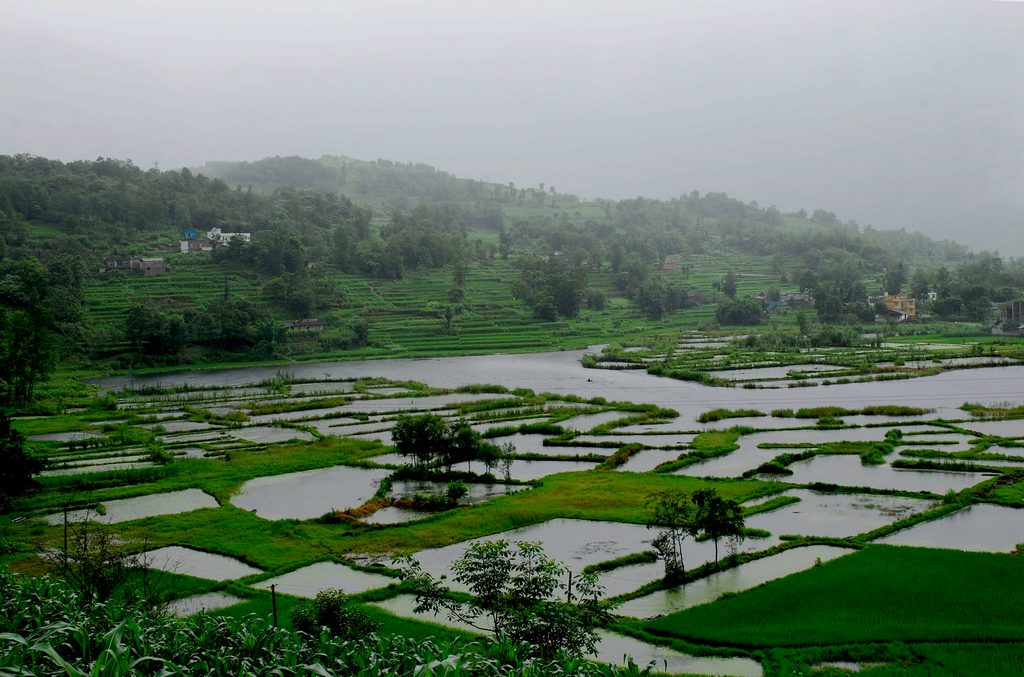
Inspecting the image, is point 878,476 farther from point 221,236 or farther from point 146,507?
point 221,236

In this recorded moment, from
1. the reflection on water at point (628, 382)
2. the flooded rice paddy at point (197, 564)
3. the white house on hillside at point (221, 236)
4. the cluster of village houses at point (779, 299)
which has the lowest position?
the flooded rice paddy at point (197, 564)

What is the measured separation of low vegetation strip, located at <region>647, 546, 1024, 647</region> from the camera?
10297mm

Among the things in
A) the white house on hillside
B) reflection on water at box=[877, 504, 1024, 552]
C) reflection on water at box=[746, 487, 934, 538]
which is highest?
the white house on hillside

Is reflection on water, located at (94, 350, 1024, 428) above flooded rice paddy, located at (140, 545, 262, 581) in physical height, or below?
above

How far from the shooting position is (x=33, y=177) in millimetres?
76125

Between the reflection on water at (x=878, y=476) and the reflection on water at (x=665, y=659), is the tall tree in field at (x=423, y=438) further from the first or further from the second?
the reflection on water at (x=665, y=659)

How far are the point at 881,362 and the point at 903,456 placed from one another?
77.2 ft

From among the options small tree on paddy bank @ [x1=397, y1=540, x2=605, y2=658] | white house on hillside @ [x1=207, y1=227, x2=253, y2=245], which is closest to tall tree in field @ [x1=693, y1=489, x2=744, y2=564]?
small tree on paddy bank @ [x1=397, y1=540, x2=605, y2=658]

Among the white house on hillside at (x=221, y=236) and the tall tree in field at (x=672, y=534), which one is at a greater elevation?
the white house on hillside at (x=221, y=236)

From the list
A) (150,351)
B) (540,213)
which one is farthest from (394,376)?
(540,213)

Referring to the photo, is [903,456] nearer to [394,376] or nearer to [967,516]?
[967,516]

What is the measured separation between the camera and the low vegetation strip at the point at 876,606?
33.8 feet

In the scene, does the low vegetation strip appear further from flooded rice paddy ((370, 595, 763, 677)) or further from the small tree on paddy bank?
the small tree on paddy bank

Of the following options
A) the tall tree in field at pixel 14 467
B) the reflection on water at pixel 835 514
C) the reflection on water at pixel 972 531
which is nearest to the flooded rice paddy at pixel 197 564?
the tall tree in field at pixel 14 467
